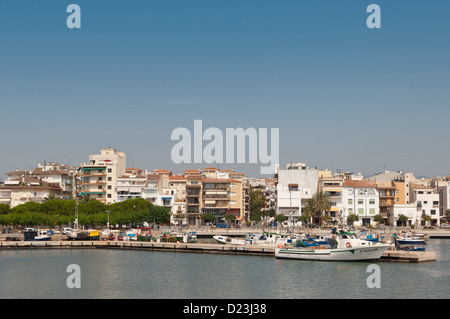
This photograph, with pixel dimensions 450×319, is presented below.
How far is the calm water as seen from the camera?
34938 mm

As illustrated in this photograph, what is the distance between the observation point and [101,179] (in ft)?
311

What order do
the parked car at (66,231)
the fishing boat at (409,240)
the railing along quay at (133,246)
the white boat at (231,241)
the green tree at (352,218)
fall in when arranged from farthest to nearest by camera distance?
the green tree at (352,218), the parked car at (66,231), the fishing boat at (409,240), the white boat at (231,241), the railing along quay at (133,246)

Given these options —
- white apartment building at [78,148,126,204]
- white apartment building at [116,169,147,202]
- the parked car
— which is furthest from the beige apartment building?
the parked car

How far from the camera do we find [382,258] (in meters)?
50.0

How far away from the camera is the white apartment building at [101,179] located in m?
94.2

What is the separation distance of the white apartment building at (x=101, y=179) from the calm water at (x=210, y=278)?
39.8 metres

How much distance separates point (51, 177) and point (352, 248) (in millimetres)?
69705

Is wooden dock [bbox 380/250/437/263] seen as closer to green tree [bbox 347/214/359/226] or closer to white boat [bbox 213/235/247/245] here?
white boat [bbox 213/235/247/245]

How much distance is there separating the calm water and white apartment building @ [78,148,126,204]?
1566 inches

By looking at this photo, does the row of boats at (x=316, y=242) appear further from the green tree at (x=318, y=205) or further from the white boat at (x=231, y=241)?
the green tree at (x=318, y=205)

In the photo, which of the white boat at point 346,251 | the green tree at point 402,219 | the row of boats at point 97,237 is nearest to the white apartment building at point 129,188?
the row of boats at point 97,237

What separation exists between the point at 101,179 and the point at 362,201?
4248cm

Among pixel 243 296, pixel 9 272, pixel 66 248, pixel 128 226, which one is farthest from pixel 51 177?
pixel 243 296
